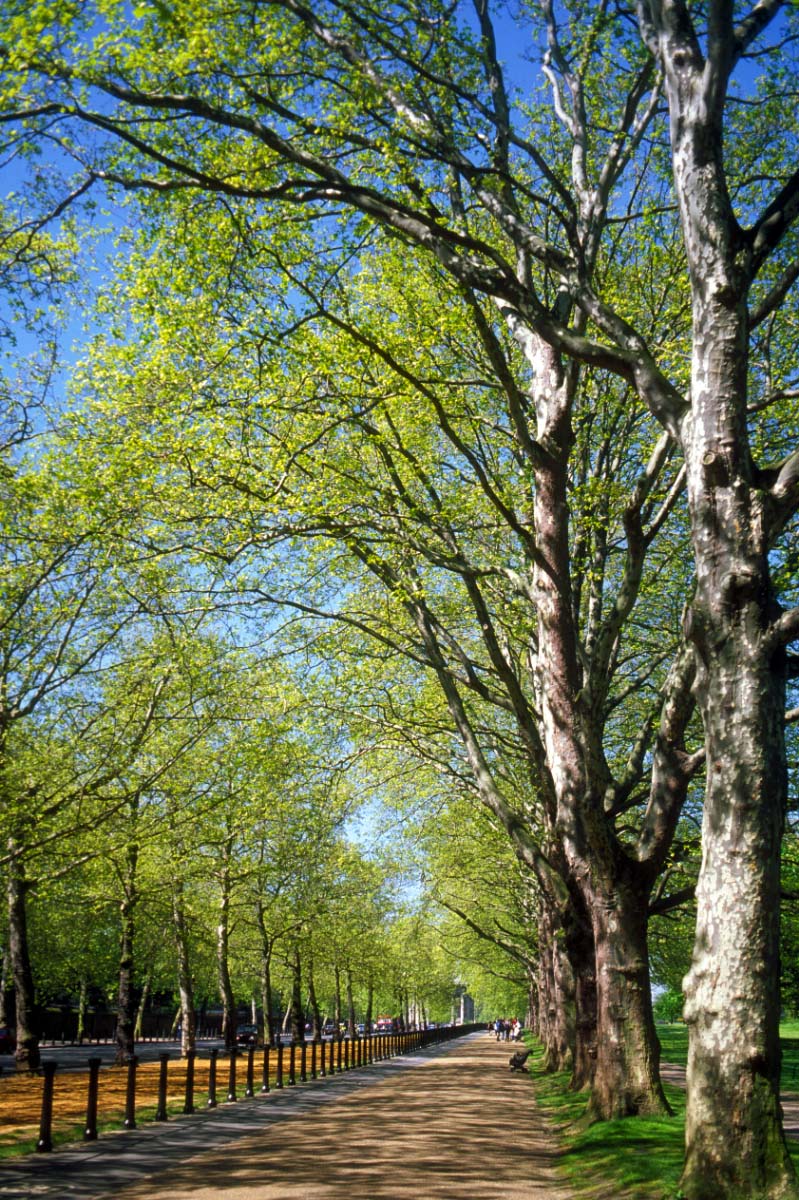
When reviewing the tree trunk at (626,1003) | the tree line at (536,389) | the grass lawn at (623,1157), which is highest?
the tree line at (536,389)

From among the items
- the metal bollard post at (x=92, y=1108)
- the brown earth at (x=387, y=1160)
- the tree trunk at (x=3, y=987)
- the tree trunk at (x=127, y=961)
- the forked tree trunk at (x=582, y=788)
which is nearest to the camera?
the brown earth at (x=387, y=1160)

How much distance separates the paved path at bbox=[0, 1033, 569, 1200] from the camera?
26.1 ft

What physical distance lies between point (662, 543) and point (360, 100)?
9.49 m

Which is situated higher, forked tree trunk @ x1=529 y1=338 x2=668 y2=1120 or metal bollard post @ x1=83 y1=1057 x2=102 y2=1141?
forked tree trunk @ x1=529 y1=338 x2=668 y2=1120

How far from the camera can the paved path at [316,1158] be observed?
7941 millimetres

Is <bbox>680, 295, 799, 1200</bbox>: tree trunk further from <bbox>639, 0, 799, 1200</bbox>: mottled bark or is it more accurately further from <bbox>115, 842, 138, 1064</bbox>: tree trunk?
<bbox>115, 842, 138, 1064</bbox>: tree trunk

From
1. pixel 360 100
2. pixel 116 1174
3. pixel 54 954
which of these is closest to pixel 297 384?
pixel 360 100

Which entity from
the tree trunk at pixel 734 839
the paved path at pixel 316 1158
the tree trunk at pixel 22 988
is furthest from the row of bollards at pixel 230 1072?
the tree trunk at pixel 734 839

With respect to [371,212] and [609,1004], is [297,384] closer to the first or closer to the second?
[371,212]

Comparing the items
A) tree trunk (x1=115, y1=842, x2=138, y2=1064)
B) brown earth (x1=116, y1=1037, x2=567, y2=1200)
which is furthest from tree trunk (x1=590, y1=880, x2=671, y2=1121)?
tree trunk (x1=115, y1=842, x2=138, y2=1064)

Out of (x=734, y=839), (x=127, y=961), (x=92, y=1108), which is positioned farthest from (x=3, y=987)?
(x=734, y=839)

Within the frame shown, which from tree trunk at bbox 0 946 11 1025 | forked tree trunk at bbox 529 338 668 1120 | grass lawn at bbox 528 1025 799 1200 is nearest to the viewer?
grass lawn at bbox 528 1025 799 1200

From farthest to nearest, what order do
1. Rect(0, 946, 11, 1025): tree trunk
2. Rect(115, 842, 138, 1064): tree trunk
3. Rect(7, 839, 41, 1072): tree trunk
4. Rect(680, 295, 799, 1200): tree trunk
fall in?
Rect(0, 946, 11, 1025): tree trunk, Rect(115, 842, 138, 1064): tree trunk, Rect(7, 839, 41, 1072): tree trunk, Rect(680, 295, 799, 1200): tree trunk

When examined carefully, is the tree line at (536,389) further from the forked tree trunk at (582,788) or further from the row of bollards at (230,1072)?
the row of bollards at (230,1072)
